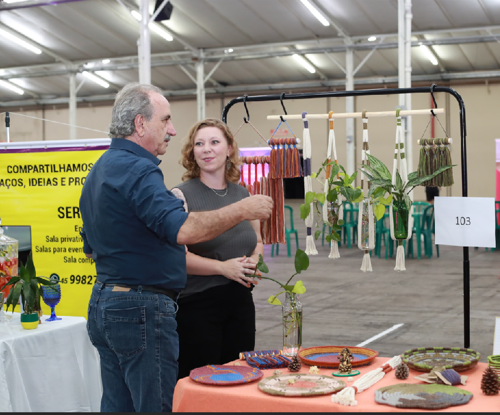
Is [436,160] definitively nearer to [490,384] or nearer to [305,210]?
[305,210]

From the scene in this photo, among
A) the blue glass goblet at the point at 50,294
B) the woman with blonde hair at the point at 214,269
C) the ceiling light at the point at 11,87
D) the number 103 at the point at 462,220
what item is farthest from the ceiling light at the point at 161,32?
the number 103 at the point at 462,220

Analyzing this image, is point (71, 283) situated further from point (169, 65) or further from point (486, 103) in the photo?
point (486, 103)

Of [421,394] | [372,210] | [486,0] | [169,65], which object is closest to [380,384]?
[421,394]

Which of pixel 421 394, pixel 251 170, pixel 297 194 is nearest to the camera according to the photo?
pixel 421 394

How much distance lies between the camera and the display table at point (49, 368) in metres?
2.52

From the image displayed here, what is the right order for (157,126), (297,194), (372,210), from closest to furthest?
(157,126) → (372,210) → (297,194)

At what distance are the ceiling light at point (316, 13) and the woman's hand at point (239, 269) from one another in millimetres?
10229

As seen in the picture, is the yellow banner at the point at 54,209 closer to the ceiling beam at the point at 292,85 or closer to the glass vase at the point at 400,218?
the glass vase at the point at 400,218

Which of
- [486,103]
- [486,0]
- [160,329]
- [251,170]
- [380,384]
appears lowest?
[380,384]

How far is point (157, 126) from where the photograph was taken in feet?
6.11

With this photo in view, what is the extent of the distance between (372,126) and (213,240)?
1516cm

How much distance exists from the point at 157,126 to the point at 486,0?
35.5ft

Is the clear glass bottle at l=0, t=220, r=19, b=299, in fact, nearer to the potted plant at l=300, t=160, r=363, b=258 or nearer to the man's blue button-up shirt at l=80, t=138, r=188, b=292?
the man's blue button-up shirt at l=80, t=138, r=188, b=292

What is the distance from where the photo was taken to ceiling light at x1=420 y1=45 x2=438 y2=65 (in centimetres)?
1412
